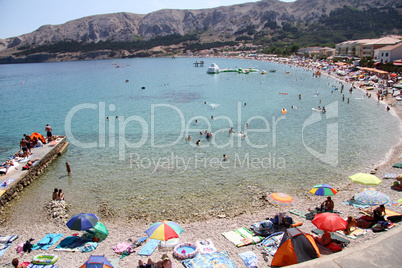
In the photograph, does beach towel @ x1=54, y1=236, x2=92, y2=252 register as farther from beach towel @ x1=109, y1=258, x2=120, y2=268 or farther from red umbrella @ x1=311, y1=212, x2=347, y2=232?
red umbrella @ x1=311, y1=212, x2=347, y2=232

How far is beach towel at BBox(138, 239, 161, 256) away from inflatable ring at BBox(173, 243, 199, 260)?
94 centimetres

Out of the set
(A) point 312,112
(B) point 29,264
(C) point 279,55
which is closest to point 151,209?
(B) point 29,264

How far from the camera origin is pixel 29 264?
34.6 ft

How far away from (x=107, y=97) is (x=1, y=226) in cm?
4316

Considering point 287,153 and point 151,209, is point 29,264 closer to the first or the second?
point 151,209

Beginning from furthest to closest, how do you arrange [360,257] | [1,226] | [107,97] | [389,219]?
[107,97]
[1,226]
[389,219]
[360,257]

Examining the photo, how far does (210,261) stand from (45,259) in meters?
6.05

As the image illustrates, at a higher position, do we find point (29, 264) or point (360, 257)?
point (360, 257)

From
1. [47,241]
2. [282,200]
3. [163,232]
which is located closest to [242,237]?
[282,200]

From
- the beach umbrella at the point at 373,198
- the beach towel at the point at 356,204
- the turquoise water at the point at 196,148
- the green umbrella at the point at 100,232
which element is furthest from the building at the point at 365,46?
the green umbrella at the point at 100,232

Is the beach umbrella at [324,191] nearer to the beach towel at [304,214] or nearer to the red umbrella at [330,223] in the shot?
the beach towel at [304,214]

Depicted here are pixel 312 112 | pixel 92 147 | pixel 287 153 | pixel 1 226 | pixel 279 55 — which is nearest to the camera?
pixel 1 226

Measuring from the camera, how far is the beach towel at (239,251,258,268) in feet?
32.8

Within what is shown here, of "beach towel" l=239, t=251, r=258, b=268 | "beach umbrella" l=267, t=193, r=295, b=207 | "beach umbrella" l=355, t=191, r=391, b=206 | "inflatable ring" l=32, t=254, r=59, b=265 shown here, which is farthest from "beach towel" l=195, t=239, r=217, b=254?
"beach umbrella" l=355, t=191, r=391, b=206
